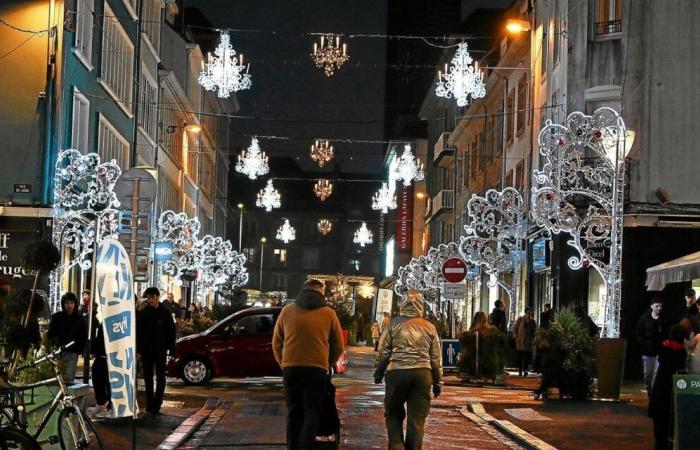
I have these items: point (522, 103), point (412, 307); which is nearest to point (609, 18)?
point (522, 103)

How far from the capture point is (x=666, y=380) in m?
14.6

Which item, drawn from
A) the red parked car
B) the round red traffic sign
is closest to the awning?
the red parked car

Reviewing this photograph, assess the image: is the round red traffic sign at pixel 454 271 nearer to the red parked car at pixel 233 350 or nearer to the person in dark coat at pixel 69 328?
the red parked car at pixel 233 350

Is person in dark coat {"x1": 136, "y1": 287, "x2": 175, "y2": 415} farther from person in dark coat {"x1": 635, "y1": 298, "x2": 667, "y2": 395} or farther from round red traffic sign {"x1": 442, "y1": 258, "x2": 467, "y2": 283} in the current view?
round red traffic sign {"x1": 442, "y1": 258, "x2": 467, "y2": 283}

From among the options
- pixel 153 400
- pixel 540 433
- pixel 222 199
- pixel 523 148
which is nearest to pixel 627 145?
pixel 540 433

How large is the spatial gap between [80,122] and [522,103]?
16199 mm

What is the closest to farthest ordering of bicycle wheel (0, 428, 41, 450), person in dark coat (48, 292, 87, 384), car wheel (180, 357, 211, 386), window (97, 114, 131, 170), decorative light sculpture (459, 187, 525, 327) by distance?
bicycle wheel (0, 428, 41, 450) < person in dark coat (48, 292, 87, 384) < car wheel (180, 357, 211, 386) < decorative light sculpture (459, 187, 525, 327) < window (97, 114, 131, 170)

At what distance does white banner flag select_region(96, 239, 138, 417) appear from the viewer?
13.0 metres

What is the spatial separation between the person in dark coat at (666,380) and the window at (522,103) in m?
30.6

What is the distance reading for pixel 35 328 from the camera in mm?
15820

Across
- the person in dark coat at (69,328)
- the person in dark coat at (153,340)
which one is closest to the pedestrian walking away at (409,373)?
the person in dark coat at (153,340)

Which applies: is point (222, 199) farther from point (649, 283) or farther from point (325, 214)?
point (649, 283)

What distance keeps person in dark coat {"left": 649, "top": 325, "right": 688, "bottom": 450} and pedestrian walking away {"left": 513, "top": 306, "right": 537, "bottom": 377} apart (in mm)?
17759

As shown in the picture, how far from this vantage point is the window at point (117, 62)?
40878 mm
